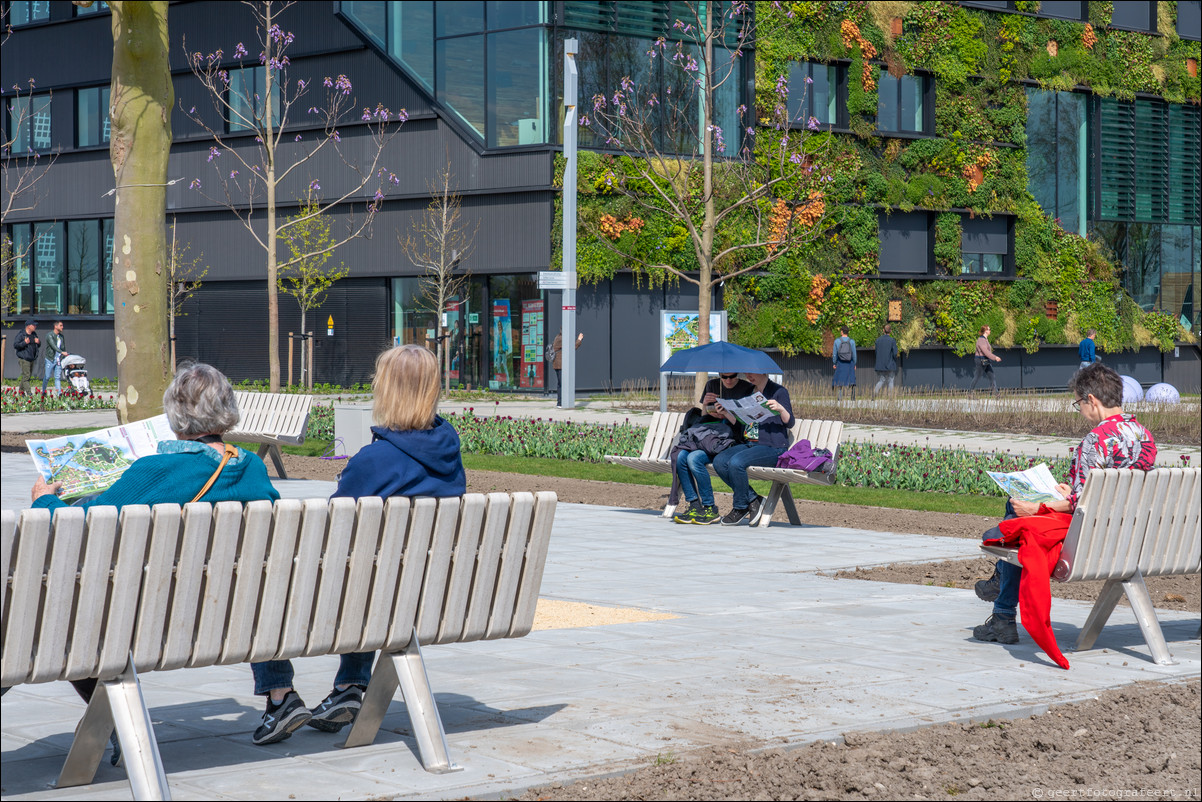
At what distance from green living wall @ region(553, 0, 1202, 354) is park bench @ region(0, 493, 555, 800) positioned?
28329 millimetres

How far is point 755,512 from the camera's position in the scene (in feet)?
43.1

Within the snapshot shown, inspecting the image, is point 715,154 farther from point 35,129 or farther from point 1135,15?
point 35,129

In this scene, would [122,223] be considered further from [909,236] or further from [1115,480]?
[909,236]

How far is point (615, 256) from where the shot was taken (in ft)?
111

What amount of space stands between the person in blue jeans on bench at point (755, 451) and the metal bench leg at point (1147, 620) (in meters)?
5.64

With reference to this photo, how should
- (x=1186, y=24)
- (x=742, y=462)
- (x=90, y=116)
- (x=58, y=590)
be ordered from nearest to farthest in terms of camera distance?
(x=58, y=590)
(x=742, y=462)
(x=90, y=116)
(x=1186, y=24)

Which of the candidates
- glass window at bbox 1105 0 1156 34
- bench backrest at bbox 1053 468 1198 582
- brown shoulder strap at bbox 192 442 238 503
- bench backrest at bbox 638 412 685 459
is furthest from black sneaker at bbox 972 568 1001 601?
glass window at bbox 1105 0 1156 34

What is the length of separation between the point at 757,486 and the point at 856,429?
7.55m

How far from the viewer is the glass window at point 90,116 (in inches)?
1647

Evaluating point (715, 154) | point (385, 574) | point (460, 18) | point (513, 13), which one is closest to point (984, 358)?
point (715, 154)

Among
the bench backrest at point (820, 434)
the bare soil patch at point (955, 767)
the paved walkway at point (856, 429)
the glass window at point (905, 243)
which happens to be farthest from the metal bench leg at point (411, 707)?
the glass window at point (905, 243)

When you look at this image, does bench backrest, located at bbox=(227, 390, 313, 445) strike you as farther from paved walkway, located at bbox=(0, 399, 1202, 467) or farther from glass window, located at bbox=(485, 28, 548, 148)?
glass window, located at bbox=(485, 28, 548, 148)

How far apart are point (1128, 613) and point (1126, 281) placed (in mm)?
36802

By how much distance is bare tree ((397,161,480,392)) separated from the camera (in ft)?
113
